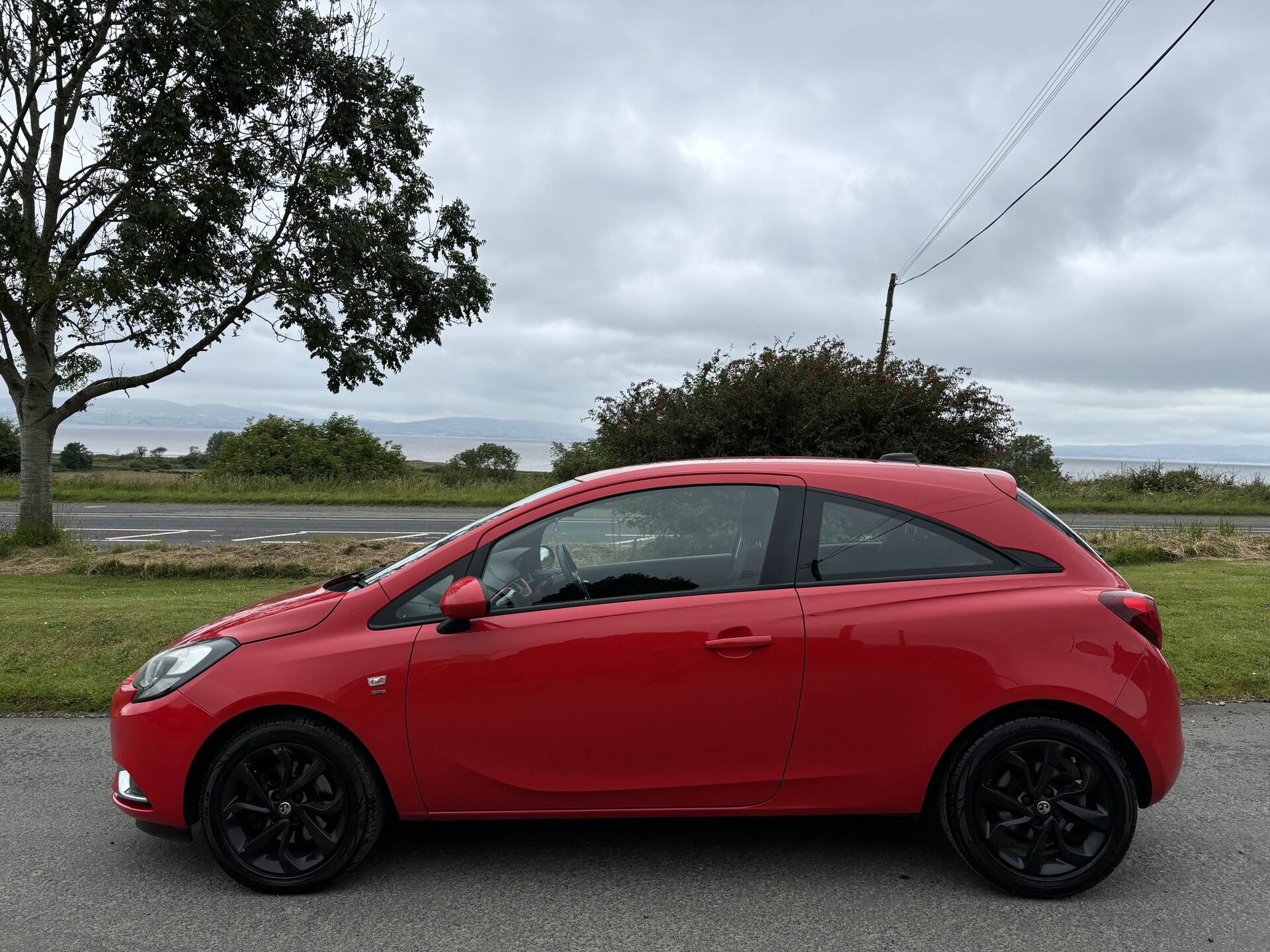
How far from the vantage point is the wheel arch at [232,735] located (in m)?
3.19

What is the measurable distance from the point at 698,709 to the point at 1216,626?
5928mm

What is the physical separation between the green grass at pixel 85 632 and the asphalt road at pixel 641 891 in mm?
1953

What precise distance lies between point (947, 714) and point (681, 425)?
790 centimetres

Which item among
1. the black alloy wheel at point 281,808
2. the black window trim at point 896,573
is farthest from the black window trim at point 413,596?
the black window trim at point 896,573

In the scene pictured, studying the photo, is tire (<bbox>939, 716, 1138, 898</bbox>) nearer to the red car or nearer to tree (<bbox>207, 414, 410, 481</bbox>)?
the red car

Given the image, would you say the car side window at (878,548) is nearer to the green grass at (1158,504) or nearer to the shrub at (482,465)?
the green grass at (1158,504)

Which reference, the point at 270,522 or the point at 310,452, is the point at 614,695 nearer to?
the point at 270,522

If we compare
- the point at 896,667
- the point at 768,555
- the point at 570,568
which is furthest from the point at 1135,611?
the point at 570,568

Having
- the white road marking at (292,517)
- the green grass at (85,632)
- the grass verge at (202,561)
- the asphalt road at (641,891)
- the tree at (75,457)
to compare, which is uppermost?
the tree at (75,457)

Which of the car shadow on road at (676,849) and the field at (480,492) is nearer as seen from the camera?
the car shadow on road at (676,849)

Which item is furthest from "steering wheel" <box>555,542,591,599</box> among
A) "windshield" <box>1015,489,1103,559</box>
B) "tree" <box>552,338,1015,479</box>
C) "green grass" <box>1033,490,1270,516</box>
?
"green grass" <box>1033,490,1270,516</box>

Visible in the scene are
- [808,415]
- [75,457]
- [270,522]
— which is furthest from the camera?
[75,457]

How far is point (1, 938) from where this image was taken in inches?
111

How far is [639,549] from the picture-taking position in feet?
11.6
